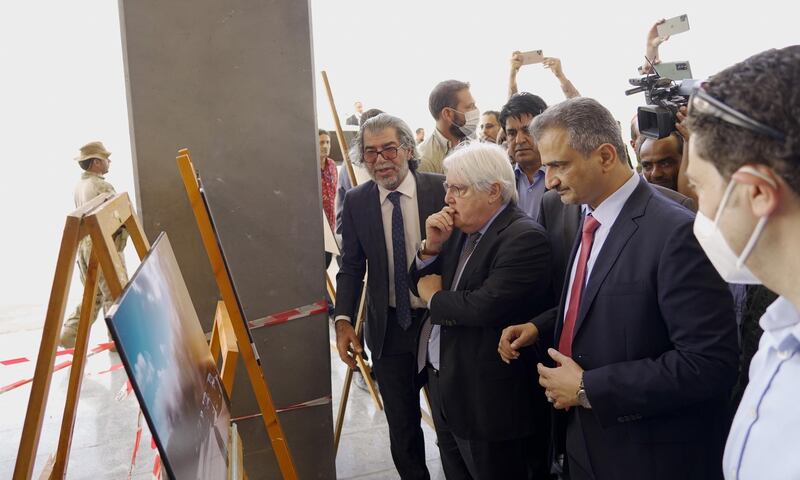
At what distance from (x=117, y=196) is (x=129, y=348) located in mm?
624

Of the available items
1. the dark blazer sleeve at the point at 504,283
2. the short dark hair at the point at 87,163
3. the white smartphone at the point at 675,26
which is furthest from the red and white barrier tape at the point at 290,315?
the short dark hair at the point at 87,163

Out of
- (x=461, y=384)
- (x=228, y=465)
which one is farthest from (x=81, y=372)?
(x=461, y=384)

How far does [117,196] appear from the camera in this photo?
1456 millimetres

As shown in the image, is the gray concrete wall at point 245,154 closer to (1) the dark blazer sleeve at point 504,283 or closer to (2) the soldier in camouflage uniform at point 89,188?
(1) the dark blazer sleeve at point 504,283

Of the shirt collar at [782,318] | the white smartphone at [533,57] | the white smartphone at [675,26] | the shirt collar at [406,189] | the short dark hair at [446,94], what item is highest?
the white smartphone at [675,26]

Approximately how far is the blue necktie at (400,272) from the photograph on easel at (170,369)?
921 millimetres

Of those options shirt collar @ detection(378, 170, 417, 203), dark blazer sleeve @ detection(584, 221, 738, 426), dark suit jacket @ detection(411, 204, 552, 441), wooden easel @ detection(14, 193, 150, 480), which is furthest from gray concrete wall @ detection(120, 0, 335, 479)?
dark blazer sleeve @ detection(584, 221, 738, 426)

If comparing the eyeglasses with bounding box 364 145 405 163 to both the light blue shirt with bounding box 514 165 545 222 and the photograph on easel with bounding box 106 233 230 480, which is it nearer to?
the light blue shirt with bounding box 514 165 545 222

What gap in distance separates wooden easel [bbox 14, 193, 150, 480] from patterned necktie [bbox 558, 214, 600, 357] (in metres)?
1.13

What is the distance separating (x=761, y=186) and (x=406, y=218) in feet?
6.16

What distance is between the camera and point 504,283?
1.98 meters

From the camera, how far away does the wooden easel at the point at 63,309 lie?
1125 mm

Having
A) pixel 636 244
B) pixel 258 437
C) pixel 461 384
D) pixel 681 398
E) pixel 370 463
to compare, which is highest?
pixel 636 244

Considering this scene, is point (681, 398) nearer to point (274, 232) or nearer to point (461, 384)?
point (461, 384)
